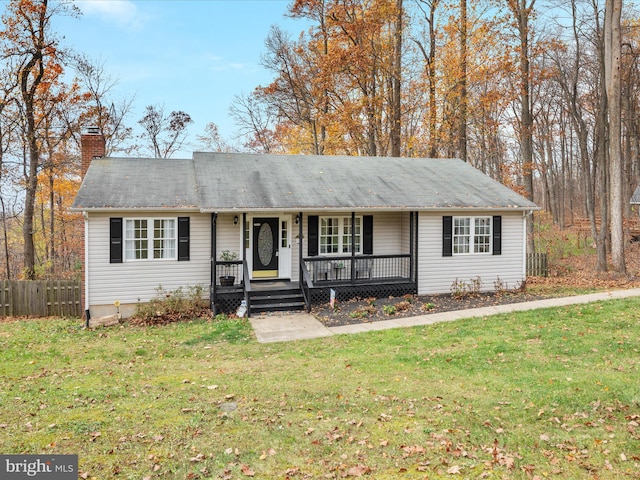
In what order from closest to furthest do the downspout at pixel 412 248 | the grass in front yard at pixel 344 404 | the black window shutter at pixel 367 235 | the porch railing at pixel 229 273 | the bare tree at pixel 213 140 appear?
the grass in front yard at pixel 344 404 → the porch railing at pixel 229 273 → the downspout at pixel 412 248 → the black window shutter at pixel 367 235 → the bare tree at pixel 213 140

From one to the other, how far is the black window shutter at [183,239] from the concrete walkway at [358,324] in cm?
283

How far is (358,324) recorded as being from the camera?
1082cm

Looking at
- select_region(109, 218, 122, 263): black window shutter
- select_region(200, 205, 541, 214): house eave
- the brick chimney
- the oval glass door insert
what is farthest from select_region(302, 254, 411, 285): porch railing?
the brick chimney

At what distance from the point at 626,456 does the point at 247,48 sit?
2747 centimetres

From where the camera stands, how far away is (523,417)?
17.2 feet

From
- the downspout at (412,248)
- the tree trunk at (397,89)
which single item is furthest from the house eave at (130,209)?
the tree trunk at (397,89)

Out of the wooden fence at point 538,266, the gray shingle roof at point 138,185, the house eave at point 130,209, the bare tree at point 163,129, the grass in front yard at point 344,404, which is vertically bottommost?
the grass in front yard at point 344,404

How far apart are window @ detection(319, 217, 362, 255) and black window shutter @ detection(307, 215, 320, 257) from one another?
235mm

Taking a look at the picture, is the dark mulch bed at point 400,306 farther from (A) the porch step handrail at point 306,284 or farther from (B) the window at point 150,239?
(B) the window at point 150,239

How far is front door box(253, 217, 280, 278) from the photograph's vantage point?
44.8 feet

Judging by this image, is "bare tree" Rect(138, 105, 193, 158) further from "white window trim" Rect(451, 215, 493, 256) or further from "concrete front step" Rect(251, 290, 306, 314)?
"white window trim" Rect(451, 215, 493, 256)

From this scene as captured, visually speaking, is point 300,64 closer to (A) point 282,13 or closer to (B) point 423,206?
(A) point 282,13

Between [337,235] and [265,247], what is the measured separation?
7.97ft

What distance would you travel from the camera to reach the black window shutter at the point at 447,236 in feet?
46.4
